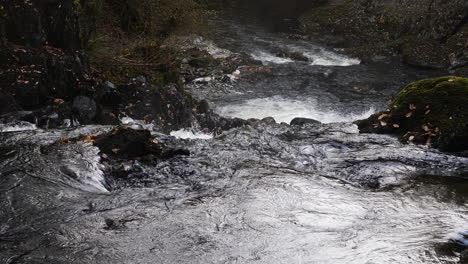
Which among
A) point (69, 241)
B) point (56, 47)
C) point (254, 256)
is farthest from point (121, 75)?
point (254, 256)

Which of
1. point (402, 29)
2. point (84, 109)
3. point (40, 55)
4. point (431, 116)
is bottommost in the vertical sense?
point (84, 109)

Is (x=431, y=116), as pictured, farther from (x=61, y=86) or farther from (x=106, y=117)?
(x=61, y=86)

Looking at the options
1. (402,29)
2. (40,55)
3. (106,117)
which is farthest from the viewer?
(402,29)

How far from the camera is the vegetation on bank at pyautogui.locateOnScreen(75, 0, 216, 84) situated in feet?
35.1

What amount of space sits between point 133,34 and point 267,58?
7757 mm

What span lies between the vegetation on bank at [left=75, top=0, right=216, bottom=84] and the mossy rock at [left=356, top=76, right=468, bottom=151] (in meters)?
5.79

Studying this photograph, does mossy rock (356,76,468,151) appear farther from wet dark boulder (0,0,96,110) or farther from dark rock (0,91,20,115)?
dark rock (0,91,20,115)

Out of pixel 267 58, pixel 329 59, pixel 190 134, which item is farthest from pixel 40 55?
pixel 329 59

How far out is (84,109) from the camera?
877 cm

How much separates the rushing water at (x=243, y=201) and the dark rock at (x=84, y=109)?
891 millimetres

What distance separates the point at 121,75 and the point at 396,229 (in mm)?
8091

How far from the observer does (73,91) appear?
30.1 ft

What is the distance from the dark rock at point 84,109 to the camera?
28.4 ft

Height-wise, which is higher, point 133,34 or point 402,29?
point 402,29
